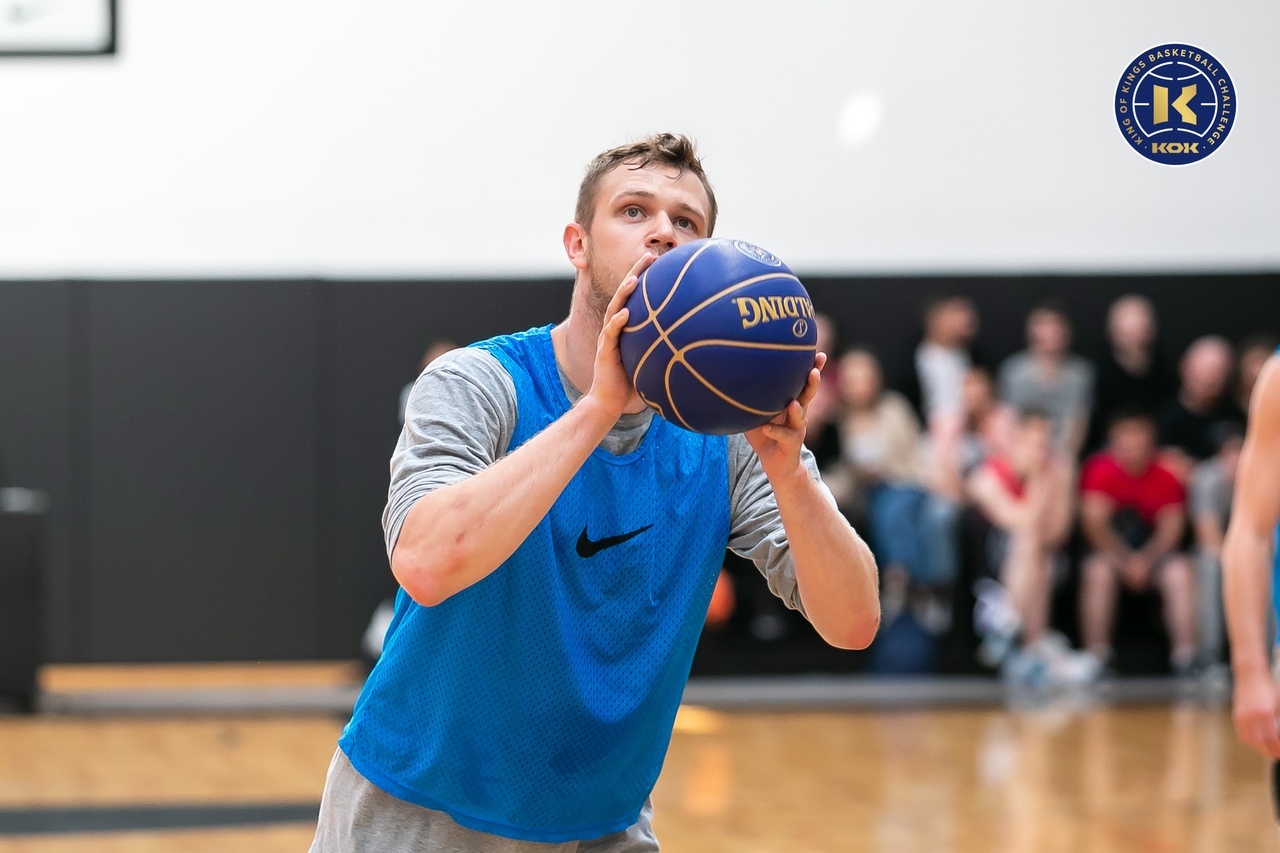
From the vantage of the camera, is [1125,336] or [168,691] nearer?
[168,691]

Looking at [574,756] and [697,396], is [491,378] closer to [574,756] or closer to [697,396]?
[697,396]

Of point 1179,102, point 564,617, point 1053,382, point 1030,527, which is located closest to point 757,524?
point 564,617

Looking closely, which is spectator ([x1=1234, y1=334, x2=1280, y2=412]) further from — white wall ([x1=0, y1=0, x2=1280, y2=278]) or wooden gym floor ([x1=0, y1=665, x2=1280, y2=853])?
wooden gym floor ([x1=0, y1=665, x2=1280, y2=853])

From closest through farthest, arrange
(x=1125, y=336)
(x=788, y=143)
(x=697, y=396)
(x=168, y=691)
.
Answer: (x=697, y=396), (x=788, y=143), (x=168, y=691), (x=1125, y=336)

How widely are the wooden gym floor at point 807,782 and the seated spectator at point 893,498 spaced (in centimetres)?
83

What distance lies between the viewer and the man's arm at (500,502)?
1693 millimetres

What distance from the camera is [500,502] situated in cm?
169

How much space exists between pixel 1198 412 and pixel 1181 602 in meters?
1.03

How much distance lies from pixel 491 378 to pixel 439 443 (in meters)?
0.16

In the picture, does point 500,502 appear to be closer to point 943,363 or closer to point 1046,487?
point 1046,487

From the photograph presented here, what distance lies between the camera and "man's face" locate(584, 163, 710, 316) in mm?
1966

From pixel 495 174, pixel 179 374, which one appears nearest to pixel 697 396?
pixel 495 174

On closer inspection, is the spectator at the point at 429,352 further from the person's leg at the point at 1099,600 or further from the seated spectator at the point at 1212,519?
the seated spectator at the point at 1212,519

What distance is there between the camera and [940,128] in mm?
4711
